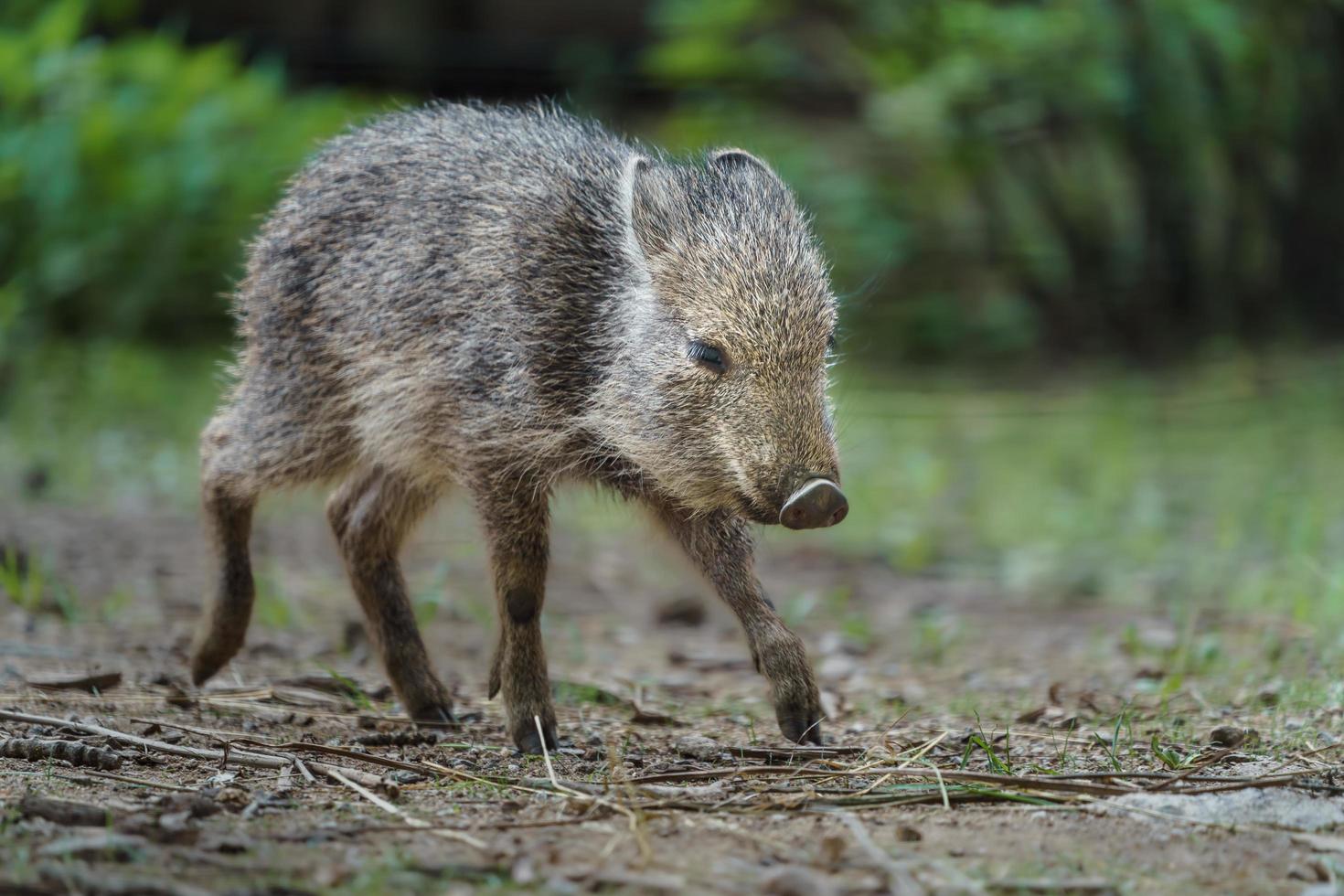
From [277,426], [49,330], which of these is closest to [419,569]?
[277,426]

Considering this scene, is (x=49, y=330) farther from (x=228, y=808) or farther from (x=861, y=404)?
(x=228, y=808)

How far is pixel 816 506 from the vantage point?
152 inches

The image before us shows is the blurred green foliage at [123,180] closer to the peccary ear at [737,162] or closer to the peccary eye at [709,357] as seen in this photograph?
the peccary ear at [737,162]

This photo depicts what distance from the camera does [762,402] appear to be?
4.14 meters

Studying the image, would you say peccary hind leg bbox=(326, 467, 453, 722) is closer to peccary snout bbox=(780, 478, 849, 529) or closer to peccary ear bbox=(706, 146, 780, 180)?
peccary ear bbox=(706, 146, 780, 180)

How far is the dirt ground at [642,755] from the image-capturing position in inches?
113

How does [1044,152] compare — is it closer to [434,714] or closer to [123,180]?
[123,180]

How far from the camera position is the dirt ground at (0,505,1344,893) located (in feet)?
9.39

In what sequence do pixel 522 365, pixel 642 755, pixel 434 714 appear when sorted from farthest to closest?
pixel 434 714
pixel 522 365
pixel 642 755

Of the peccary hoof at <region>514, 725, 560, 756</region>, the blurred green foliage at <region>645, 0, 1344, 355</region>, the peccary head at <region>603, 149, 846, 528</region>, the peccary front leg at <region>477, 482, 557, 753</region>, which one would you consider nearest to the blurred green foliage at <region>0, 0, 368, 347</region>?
the blurred green foliage at <region>645, 0, 1344, 355</region>

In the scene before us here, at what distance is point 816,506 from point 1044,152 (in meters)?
9.67

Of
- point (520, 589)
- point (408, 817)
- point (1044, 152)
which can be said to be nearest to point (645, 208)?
point (520, 589)

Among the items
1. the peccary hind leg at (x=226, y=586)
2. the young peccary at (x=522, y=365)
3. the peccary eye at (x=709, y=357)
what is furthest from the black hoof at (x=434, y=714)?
the peccary eye at (x=709, y=357)

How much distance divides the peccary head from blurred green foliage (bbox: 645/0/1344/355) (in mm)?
7499
